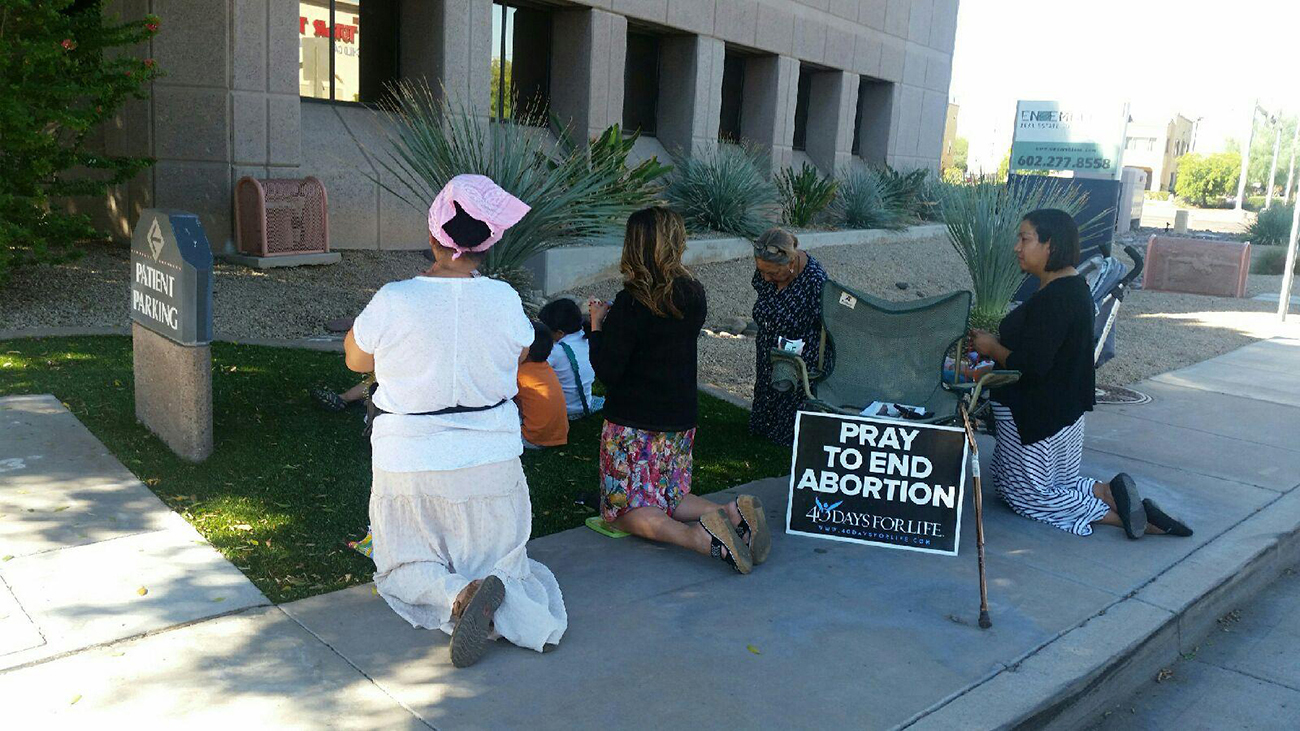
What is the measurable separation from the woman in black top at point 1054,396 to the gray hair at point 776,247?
1210 mm

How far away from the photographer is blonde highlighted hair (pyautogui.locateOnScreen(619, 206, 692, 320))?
14.9 feet

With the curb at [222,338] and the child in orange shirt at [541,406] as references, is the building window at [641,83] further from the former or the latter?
the child in orange shirt at [541,406]

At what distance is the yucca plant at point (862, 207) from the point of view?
19.3 metres

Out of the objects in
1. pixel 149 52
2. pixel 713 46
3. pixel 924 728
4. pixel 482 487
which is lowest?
pixel 924 728

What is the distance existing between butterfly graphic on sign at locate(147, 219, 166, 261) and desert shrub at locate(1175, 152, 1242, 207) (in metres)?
79.7

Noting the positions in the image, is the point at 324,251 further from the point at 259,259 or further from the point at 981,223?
the point at 981,223

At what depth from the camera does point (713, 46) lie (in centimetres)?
1820

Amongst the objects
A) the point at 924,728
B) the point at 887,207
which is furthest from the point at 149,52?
the point at 887,207

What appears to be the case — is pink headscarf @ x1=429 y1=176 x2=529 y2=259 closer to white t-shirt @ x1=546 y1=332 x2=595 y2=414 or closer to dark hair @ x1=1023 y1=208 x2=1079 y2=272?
white t-shirt @ x1=546 y1=332 x2=595 y2=414

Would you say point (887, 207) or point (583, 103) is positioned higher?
point (583, 103)

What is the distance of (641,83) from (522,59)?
3.26 m

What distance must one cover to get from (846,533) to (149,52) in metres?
8.77

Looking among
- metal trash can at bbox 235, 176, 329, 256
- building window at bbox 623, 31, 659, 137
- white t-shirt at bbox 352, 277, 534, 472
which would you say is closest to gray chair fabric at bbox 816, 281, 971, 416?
white t-shirt at bbox 352, 277, 534, 472

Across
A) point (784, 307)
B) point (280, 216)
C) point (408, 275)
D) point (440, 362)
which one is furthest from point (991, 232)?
point (440, 362)
